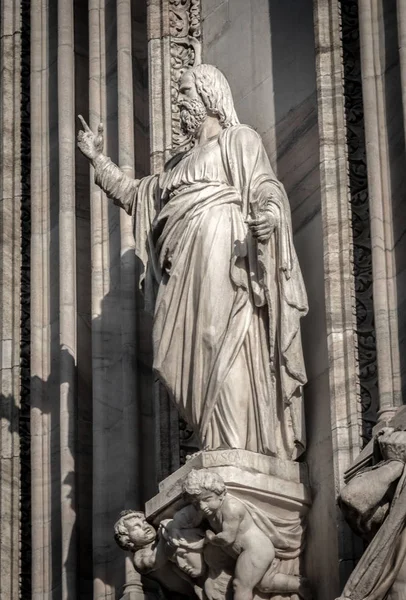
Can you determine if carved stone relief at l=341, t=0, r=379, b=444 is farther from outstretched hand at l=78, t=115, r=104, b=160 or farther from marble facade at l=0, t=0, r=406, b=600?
outstretched hand at l=78, t=115, r=104, b=160

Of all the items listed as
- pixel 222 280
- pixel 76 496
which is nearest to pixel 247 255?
pixel 222 280

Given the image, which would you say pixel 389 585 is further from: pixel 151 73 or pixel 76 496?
pixel 151 73

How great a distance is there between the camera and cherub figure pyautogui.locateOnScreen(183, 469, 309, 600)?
12.0 m

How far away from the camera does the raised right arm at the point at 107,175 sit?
13766mm

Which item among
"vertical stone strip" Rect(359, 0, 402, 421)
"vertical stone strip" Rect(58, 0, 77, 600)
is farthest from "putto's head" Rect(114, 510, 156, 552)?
"vertical stone strip" Rect(359, 0, 402, 421)

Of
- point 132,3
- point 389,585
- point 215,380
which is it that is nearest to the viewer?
point 389,585

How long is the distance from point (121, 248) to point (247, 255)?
5.90 feet

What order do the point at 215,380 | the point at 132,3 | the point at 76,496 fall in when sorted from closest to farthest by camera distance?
the point at 215,380, the point at 76,496, the point at 132,3

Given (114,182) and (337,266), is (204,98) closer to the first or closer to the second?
(114,182)

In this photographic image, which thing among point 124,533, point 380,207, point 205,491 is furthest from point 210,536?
Result: point 380,207

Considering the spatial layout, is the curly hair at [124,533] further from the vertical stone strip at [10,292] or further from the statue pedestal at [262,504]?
the vertical stone strip at [10,292]

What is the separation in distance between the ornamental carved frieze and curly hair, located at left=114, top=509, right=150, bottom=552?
9.71ft

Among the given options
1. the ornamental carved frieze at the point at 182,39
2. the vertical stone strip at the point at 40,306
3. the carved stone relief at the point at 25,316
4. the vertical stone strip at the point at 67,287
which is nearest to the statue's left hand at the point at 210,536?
the vertical stone strip at the point at 67,287

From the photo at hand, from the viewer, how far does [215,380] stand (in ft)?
41.4
